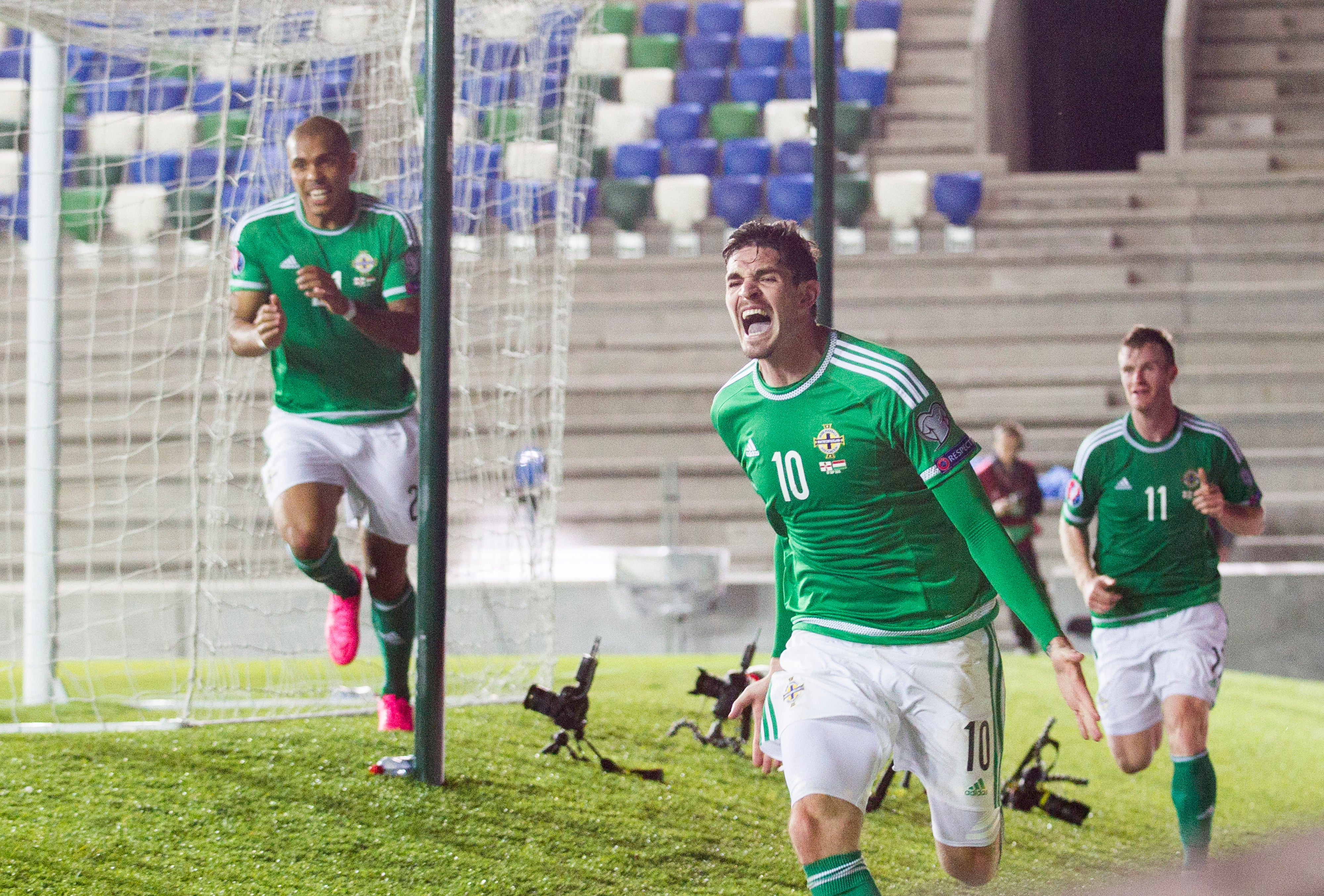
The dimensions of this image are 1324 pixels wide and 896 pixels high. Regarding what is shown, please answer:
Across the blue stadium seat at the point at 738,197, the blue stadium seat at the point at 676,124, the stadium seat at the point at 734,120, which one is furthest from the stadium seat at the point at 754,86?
the blue stadium seat at the point at 738,197

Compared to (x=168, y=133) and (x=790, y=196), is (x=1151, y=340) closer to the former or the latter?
(x=790, y=196)

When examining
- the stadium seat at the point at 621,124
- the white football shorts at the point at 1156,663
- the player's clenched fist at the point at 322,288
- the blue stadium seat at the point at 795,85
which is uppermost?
the blue stadium seat at the point at 795,85

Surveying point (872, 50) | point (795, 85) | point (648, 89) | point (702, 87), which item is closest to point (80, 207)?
point (648, 89)

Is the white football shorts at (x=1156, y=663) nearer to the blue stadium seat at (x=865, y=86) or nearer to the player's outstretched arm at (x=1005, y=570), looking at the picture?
the player's outstretched arm at (x=1005, y=570)

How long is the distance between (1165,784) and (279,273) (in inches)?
181

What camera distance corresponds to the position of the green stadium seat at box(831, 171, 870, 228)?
46.0 ft

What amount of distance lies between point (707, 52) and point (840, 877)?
48.4 feet

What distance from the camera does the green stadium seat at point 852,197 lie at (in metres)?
14.0

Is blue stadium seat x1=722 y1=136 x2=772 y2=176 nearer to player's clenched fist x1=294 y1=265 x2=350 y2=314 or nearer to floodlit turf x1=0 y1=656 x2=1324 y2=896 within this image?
floodlit turf x1=0 y1=656 x2=1324 y2=896

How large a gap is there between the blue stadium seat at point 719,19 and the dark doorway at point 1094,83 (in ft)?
13.1

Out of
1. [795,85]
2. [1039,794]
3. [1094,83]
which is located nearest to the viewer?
[1039,794]

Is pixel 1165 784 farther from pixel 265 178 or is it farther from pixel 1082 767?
pixel 265 178

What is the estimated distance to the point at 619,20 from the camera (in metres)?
16.8

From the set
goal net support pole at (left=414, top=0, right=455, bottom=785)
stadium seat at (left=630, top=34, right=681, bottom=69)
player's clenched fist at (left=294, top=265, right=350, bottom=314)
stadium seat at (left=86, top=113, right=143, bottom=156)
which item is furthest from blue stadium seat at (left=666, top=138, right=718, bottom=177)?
player's clenched fist at (left=294, top=265, right=350, bottom=314)
